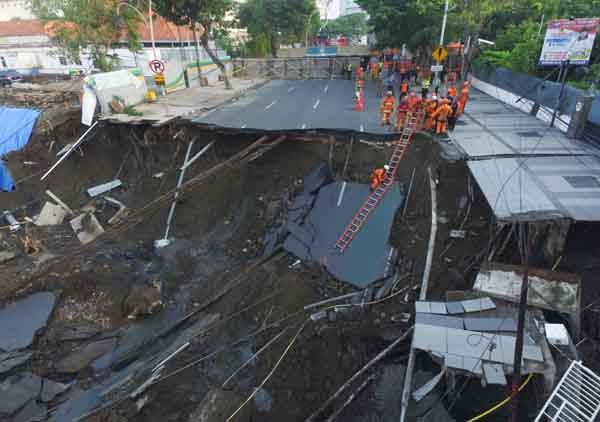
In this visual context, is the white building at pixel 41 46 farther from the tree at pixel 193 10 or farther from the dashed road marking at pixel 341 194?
the dashed road marking at pixel 341 194

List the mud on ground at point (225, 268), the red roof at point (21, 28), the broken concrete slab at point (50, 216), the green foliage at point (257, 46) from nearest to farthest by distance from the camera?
the mud on ground at point (225, 268)
the broken concrete slab at point (50, 216)
the green foliage at point (257, 46)
the red roof at point (21, 28)

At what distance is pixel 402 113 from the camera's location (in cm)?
1415

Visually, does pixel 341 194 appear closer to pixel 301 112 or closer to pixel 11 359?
pixel 301 112

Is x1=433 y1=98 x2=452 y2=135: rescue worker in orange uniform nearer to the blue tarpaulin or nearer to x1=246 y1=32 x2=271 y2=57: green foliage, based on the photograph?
the blue tarpaulin

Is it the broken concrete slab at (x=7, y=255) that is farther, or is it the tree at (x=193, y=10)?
the tree at (x=193, y=10)

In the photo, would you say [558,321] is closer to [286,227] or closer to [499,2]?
[286,227]

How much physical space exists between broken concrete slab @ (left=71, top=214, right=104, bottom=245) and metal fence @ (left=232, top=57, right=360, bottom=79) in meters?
24.1

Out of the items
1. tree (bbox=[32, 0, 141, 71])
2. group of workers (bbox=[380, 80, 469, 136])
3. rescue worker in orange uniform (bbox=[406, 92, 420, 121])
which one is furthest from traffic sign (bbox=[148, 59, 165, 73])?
rescue worker in orange uniform (bbox=[406, 92, 420, 121])

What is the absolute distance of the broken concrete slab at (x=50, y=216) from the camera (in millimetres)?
14656

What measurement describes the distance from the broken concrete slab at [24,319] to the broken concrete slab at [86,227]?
138 inches

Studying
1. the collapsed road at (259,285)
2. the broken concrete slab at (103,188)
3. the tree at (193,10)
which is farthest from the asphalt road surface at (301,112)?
the tree at (193,10)

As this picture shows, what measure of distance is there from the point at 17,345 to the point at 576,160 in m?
16.7

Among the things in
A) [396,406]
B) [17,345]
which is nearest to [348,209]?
[396,406]

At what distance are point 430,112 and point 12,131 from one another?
20.3 meters
